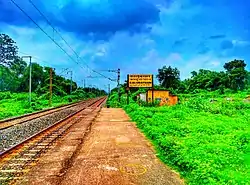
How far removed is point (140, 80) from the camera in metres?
41.0

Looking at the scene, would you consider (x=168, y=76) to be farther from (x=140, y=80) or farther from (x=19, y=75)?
(x=19, y=75)

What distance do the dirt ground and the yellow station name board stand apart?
27922 mm

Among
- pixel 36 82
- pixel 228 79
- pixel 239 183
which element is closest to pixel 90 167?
pixel 239 183

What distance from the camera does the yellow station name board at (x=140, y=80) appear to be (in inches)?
1598

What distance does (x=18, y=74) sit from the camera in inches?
3442

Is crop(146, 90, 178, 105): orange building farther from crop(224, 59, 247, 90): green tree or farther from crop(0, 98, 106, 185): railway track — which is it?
crop(224, 59, 247, 90): green tree

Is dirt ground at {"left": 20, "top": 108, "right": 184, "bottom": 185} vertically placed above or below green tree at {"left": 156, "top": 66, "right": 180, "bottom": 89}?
below

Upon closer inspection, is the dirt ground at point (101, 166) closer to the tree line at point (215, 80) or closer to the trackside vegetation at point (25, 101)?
the trackside vegetation at point (25, 101)

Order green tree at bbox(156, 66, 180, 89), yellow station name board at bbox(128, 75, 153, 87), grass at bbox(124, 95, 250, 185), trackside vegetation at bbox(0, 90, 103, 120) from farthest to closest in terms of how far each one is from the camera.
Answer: green tree at bbox(156, 66, 180, 89) → yellow station name board at bbox(128, 75, 153, 87) → trackside vegetation at bbox(0, 90, 103, 120) → grass at bbox(124, 95, 250, 185)

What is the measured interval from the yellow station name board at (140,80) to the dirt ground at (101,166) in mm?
27922

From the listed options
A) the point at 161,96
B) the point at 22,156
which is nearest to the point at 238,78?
the point at 161,96

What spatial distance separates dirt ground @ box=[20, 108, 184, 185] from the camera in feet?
24.0

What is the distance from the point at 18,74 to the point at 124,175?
8603 centimetres

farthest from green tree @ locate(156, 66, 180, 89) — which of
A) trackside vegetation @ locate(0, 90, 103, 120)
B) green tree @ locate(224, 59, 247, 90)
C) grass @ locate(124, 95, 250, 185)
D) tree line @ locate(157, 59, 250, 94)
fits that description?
grass @ locate(124, 95, 250, 185)
